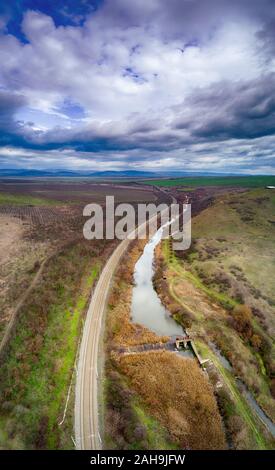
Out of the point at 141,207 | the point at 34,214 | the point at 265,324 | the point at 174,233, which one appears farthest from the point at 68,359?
the point at 141,207

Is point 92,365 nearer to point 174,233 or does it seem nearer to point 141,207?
point 174,233

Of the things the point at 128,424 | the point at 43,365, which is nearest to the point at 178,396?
the point at 128,424

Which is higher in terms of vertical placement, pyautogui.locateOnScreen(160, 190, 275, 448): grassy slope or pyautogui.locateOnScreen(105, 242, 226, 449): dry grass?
pyautogui.locateOnScreen(160, 190, 275, 448): grassy slope

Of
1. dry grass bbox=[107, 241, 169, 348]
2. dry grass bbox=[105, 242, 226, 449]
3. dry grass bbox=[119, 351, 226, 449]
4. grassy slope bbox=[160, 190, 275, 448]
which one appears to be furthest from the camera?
dry grass bbox=[107, 241, 169, 348]

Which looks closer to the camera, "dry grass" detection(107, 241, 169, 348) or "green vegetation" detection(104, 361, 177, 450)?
"green vegetation" detection(104, 361, 177, 450)

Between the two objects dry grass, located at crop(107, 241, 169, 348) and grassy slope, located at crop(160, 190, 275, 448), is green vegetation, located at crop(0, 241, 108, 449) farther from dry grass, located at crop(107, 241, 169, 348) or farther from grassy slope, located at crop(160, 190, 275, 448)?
grassy slope, located at crop(160, 190, 275, 448)

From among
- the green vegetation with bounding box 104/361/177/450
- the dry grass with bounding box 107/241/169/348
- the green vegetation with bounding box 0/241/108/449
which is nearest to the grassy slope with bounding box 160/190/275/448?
the dry grass with bounding box 107/241/169/348
